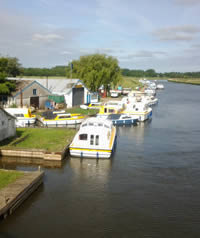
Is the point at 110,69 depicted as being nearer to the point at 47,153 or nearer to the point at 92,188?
the point at 47,153

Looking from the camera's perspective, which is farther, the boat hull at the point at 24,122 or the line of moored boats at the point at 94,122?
the boat hull at the point at 24,122

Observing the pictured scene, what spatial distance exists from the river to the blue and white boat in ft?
53.8

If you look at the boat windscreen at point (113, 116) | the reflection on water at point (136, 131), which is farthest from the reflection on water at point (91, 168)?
the boat windscreen at point (113, 116)

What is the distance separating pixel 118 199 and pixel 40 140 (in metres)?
14.8

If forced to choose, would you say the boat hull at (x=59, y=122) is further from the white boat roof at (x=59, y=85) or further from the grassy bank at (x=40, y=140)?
the white boat roof at (x=59, y=85)

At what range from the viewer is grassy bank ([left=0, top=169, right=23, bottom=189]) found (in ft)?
60.0

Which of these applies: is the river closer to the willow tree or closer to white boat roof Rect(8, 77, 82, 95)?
white boat roof Rect(8, 77, 82, 95)

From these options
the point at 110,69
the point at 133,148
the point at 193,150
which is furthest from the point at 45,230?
the point at 110,69

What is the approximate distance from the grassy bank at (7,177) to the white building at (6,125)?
9199 millimetres

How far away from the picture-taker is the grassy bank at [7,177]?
18.3 m

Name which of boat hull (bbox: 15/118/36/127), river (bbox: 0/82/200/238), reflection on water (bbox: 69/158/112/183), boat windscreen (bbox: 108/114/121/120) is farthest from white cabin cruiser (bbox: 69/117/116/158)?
boat windscreen (bbox: 108/114/121/120)

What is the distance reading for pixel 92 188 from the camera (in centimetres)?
2080

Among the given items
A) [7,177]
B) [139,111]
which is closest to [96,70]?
[139,111]

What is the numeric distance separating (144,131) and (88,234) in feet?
97.6
